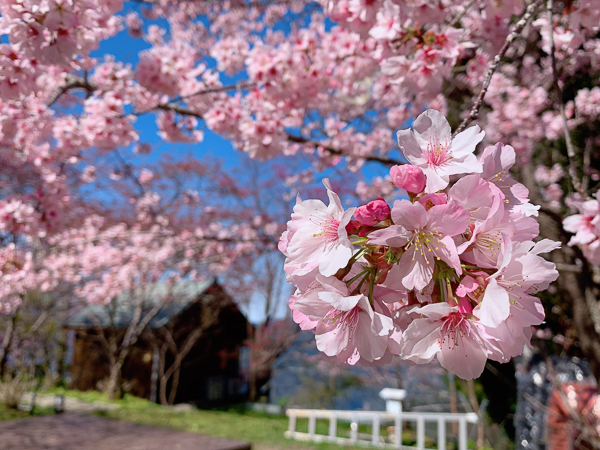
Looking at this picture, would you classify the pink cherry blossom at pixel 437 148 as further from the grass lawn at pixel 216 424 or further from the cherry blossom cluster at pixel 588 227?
the grass lawn at pixel 216 424

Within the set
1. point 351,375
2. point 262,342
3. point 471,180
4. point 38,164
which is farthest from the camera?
point 351,375

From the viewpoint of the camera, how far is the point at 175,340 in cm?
1055

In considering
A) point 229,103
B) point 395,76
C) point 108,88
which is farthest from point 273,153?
point 395,76

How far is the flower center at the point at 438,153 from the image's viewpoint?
0.64m

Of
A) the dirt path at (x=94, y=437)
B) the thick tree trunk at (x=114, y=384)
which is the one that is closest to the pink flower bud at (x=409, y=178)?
the dirt path at (x=94, y=437)

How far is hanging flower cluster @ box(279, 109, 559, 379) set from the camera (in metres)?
0.55

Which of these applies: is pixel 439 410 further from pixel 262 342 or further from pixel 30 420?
pixel 30 420

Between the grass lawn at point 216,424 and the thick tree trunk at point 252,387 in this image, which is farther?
the thick tree trunk at point 252,387

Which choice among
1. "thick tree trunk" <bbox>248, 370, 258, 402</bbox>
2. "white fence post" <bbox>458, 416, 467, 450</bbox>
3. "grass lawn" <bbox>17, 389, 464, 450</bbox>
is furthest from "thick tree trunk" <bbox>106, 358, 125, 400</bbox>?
"white fence post" <bbox>458, 416, 467, 450</bbox>

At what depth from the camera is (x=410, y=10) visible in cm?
152

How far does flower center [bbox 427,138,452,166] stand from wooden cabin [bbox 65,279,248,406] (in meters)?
9.62

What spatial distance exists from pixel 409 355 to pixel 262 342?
10742 mm

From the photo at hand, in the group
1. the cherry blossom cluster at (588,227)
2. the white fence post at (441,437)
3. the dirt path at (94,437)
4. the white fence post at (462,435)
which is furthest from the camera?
the white fence post at (441,437)

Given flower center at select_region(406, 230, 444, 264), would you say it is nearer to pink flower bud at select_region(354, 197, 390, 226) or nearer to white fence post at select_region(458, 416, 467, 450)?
pink flower bud at select_region(354, 197, 390, 226)
